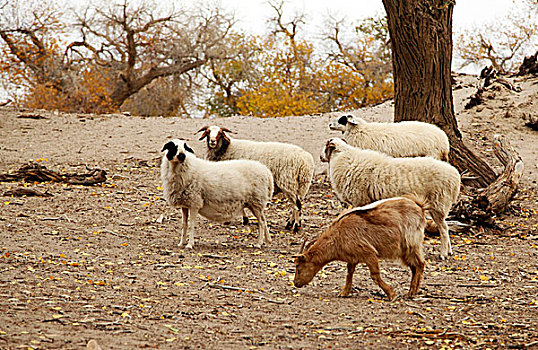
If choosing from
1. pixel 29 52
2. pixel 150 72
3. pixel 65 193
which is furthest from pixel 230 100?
pixel 65 193

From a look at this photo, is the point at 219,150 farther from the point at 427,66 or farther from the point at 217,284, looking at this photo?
the point at 427,66

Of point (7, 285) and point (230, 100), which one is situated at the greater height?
point (230, 100)

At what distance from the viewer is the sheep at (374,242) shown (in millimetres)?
5957

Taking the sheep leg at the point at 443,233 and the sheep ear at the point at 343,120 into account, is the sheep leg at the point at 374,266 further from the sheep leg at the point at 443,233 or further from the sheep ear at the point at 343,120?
the sheep ear at the point at 343,120

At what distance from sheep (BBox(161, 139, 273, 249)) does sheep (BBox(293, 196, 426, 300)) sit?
2.53 m

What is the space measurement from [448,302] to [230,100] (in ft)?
107

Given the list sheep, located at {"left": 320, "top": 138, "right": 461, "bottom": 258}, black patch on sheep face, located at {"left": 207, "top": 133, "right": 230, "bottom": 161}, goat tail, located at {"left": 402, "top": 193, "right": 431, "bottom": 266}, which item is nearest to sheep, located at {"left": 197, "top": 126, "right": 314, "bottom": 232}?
black patch on sheep face, located at {"left": 207, "top": 133, "right": 230, "bottom": 161}

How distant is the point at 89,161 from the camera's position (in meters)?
15.1

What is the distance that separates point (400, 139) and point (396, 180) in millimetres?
2572

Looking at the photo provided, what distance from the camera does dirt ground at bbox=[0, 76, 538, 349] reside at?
4586 millimetres

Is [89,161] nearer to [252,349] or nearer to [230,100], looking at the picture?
[252,349]

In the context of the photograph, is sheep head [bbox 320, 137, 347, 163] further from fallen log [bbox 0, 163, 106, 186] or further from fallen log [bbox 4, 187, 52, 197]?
fallen log [bbox 0, 163, 106, 186]

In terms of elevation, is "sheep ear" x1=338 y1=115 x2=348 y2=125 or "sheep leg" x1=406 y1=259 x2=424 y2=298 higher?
"sheep ear" x1=338 y1=115 x2=348 y2=125

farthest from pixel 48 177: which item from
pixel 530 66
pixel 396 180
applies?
pixel 530 66
